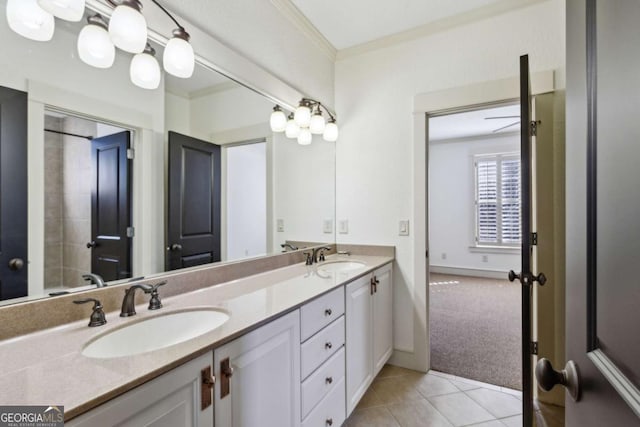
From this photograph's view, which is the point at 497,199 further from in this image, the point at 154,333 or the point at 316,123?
the point at 154,333

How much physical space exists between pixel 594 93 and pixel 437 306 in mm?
3699

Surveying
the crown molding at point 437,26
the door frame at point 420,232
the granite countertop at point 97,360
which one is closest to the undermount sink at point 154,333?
the granite countertop at point 97,360

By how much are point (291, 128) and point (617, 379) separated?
2131 millimetres

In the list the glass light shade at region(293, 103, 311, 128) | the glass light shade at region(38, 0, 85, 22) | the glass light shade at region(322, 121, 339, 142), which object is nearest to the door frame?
the glass light shade at region(322, 121, 339, 142)

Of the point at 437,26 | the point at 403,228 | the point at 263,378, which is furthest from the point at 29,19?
the point at 437,26

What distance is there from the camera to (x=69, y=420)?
1.84 ft

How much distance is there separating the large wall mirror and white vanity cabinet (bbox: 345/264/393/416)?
0.72 meters

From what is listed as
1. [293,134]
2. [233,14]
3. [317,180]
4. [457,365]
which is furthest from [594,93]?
[457,365]

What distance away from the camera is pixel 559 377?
571mm

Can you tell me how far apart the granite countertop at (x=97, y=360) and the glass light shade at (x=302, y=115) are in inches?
53.0

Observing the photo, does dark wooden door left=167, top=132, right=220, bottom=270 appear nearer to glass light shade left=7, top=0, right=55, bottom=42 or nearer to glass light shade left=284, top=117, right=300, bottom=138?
glass light shade left=7, top=0, right=55, bottom=42

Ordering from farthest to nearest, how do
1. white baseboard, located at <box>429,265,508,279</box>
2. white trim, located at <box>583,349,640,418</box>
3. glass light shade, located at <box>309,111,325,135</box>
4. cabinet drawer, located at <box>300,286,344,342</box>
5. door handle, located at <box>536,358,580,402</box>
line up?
white baseboard, located at <box>429,265,508,279</box> → glass light shade, located at <box>309,111,325,135</box> → cabinet drawer, located at <box>300,286,344,342</box> → door handle, located at <box>536,358,580,402</box> → white trim, located at <box>583,349,640,418</box>

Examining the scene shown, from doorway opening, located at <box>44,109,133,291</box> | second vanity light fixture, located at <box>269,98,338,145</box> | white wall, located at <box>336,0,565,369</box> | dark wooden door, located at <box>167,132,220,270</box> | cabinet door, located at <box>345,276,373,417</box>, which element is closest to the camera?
doorway opening, located at <box>44,109,133,291</box>

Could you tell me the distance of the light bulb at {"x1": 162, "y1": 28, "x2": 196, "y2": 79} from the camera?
4.22ft
